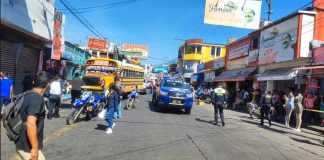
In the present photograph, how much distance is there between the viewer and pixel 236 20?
26344 mm

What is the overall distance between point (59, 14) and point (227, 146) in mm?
17385

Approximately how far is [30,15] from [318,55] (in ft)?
49.1

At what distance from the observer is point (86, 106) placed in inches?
609

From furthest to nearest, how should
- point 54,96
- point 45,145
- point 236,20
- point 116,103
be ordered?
point 236,20, point 54,96, point 116,103, point 45,145

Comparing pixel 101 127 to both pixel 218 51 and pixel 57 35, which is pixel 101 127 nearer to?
pixel 57 35

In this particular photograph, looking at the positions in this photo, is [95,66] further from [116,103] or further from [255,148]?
[255,148]

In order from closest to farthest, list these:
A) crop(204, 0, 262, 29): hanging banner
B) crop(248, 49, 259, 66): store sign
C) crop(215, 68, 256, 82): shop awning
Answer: crop(204, 0, 262, 29): hanging banner
crop(248, 49, 259, 66): store sign
crop(215, 68, 256, 82): shop awning

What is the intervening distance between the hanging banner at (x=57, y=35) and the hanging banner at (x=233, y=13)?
8.67m

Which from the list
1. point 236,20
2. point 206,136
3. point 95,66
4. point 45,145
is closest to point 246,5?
point 236,20

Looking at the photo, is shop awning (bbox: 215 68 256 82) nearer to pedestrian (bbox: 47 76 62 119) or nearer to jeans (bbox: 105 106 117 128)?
pedestrian (bbox: 47 76 62 119)

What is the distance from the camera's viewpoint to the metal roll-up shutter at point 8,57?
18688 mm

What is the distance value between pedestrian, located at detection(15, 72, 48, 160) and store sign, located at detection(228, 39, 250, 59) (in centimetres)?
3419

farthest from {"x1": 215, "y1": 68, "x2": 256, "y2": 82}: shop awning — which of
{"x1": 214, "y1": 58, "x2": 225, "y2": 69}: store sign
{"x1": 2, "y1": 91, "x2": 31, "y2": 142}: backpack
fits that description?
{"x1": 2, "y1": 91, "x2": 31, "y2": 142}: backpack

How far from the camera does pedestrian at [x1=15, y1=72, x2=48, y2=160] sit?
471cm
